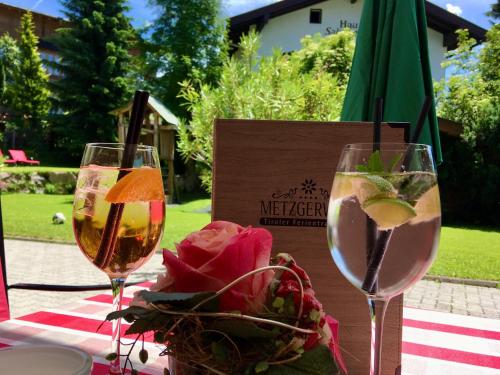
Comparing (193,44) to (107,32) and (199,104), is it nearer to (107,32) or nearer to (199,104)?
(107,32)

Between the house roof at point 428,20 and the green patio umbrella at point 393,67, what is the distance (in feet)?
51.3

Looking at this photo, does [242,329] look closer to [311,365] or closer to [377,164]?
[311,365]

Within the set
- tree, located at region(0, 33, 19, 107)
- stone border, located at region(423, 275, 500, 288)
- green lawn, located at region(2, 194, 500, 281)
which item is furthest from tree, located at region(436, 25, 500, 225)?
tree, located at region(0, 33, 19, 107)

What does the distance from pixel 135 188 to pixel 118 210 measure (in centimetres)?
5

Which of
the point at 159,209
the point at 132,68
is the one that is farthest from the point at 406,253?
the point at 132,68

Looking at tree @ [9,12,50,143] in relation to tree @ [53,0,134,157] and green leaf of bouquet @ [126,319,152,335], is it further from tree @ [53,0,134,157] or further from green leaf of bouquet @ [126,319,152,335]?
green leaf of bouquet @ [126,319,152,335]

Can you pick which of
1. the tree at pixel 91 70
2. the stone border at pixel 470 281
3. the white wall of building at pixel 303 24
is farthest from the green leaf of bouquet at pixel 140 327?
the tree at pixel 91 70

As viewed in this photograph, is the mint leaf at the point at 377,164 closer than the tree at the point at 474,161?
Yes

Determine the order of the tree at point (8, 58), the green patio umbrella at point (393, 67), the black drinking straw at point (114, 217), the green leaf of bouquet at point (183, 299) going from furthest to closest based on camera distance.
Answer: the tree at point (8, 58) < the green patio umbrella at point (393, 67) < the black drinking straw at point (114, 217) < the green leaf of bouquet at point (183, 299)

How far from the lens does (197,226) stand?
942 cm

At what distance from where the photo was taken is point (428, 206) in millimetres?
656

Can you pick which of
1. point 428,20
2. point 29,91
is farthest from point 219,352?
point 29,91

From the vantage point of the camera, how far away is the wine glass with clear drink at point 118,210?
32.4 inches

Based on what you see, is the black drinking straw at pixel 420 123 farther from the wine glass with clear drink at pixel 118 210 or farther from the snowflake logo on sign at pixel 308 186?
the wine glass with clear drink at pixel 118 210
